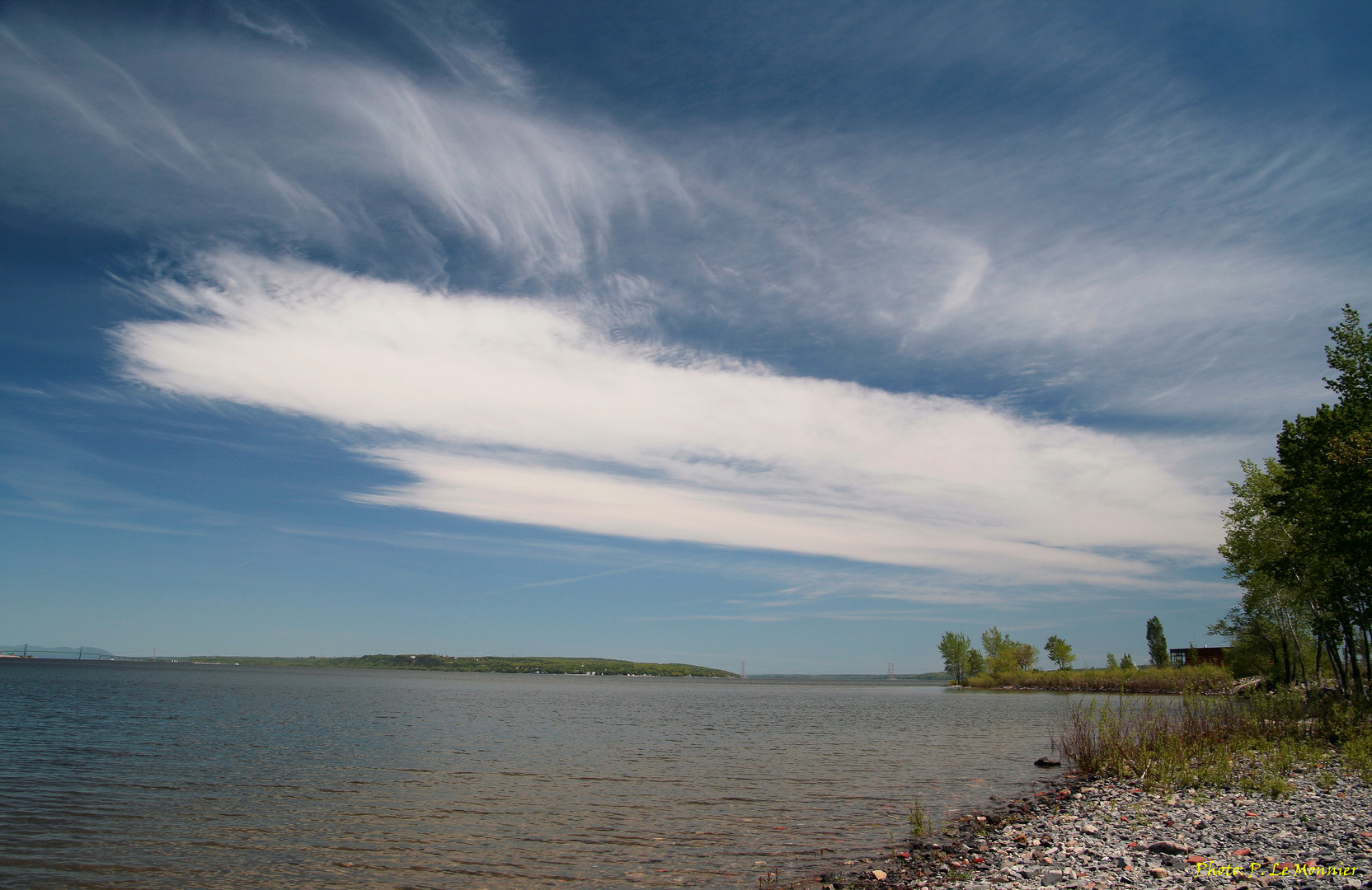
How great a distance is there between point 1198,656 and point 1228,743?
11478cm

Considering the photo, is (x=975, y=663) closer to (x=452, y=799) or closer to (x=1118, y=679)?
(x=1118, y=679)

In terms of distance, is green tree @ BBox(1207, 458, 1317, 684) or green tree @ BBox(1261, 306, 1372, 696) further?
green tree @ BBox(1207, 458, 1317, 684)

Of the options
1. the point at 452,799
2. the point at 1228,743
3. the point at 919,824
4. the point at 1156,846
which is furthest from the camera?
the point at 452,799

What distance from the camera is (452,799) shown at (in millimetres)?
24734

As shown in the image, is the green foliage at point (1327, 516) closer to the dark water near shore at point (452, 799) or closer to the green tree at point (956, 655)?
the dark water near shore at point (452, 799)

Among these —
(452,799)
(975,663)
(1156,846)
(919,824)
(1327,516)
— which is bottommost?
(975,663)

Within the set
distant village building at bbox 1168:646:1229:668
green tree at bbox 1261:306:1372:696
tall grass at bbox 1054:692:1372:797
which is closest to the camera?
tall grass at bbox 1054:692:1372:797

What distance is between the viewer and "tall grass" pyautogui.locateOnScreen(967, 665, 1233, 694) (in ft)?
264

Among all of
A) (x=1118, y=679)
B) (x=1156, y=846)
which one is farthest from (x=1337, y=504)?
(x=1118, y=679)

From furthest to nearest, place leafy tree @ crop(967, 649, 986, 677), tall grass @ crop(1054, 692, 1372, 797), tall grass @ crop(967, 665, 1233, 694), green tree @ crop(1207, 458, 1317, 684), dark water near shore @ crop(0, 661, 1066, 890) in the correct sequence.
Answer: leafy tree @ crop(967, 649, 986, 677)
tall grass @ crop(967, 665, 1233, 694)
green tree @ crop(1207, 458, 1317, 684)
tall grass @ crop(1054, 692, 1372, 797)
dark water near shore @ crop(0, 661, 1066, 890)

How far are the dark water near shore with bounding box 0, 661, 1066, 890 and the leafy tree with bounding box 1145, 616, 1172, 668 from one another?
417 feet

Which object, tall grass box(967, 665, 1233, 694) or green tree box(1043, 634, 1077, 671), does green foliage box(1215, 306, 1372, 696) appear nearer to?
tall grass box(967, 665, 1233, 694)

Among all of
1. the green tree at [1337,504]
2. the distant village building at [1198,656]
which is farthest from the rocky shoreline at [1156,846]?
the distant village building at [1198,656]

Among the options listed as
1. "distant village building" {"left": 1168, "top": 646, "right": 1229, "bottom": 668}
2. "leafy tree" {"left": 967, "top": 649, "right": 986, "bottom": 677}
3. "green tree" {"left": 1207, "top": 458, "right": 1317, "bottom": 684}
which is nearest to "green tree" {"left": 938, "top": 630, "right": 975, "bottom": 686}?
"leafy tree" {"left": 967, "top": 649, "right": 986, "bottom": 677}
